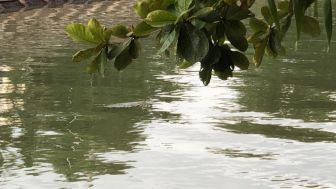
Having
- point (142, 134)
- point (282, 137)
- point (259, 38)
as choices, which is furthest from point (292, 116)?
point (259, 38)

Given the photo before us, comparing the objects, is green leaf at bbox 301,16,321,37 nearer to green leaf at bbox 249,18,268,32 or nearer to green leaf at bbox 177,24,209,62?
green leaf at bbox 249,18,268,32

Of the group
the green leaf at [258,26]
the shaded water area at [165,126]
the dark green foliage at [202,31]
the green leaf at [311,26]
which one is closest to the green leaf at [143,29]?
the dark green foliage at [202,31]

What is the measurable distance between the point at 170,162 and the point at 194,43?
18.9ft

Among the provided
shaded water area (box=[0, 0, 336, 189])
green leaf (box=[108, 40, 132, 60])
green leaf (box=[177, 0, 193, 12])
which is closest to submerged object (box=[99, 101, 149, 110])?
shaded water area (box=[0, 0, 336, 189])

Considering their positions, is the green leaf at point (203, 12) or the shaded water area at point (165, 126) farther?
the shaded water area at point (165, 126)

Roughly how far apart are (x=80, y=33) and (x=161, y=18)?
0.38 metres

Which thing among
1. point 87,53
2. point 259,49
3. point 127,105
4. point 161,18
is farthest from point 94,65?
point 127,105

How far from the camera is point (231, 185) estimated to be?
7141 mm

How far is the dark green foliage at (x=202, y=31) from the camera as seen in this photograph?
2289mm

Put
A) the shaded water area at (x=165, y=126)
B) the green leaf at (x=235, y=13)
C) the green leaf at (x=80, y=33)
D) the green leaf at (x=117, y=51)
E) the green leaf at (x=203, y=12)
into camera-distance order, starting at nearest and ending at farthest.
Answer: the green leaf at (x=203, y=12)
the green leaf at (x=235, y=13)
the green leaf at (x=80, y=33)
the green leaf at (x=117, y=51)
the shaded water area at (x=165, y=126)

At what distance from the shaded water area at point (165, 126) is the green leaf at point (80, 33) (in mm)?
4642

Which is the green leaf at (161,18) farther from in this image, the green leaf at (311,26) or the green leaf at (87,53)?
the green leaf at (311,26)

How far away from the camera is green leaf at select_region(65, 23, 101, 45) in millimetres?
2529

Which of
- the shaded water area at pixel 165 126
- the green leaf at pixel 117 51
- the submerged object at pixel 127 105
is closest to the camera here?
the green leaf at pixel 117 51
